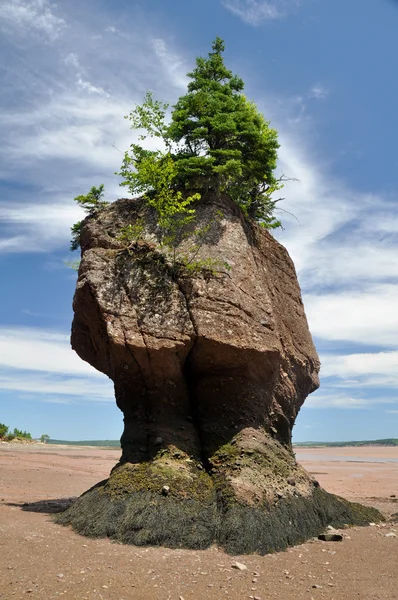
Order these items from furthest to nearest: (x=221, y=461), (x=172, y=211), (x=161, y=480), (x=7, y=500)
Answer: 1. (x=7, y=500)
2. (x=172, y=211)
3. (x=221, y=461)
4. (x=161, y=480)

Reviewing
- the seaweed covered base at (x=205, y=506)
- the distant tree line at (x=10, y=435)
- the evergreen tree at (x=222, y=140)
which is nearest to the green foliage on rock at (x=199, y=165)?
the evergreen tree at (x=222, y=140)

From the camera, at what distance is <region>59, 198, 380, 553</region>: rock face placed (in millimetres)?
Result: 10586

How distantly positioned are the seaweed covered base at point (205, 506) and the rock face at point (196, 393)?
1.1 inches

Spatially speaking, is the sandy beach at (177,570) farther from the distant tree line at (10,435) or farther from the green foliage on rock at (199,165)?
the distant tree line at (10,435)

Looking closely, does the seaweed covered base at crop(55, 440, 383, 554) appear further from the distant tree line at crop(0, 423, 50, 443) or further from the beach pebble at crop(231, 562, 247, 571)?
the distant tree line at crop(0, 423, 50, 443)

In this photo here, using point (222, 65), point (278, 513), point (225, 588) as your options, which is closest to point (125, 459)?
point (278, 513)

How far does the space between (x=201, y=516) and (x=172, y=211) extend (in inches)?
302

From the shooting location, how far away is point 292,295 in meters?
16.5

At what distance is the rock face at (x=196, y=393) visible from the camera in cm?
1059

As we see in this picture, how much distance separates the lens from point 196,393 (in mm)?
13211

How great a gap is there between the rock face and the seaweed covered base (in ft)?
0.09

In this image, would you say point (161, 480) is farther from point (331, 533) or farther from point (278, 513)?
point (331, 533)

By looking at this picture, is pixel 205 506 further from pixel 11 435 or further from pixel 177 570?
pixel 11 435

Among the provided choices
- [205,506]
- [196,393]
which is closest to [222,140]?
[196,393]
